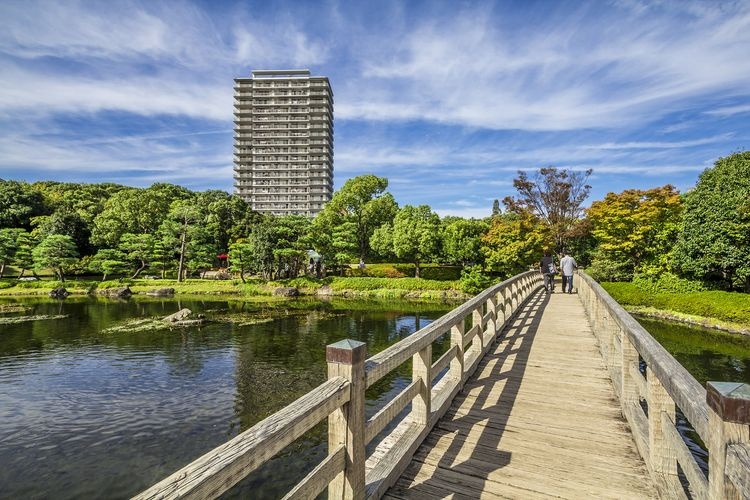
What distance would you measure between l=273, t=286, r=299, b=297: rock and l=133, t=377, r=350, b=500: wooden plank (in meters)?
31.5

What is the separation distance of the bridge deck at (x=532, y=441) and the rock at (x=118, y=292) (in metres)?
35.1

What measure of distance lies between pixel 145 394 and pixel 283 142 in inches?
3441

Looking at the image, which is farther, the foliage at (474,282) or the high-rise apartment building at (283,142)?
the high-rise apartment building at (283,142)

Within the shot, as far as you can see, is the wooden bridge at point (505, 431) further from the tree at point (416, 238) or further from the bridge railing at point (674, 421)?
the tree at point (416, 238)

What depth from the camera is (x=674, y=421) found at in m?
2.79

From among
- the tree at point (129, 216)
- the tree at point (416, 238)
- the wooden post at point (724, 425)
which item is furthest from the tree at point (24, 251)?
the wooden post at point (724, 425)

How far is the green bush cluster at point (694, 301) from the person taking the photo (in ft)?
58.3

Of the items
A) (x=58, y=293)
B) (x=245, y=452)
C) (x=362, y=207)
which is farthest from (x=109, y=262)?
(x=245, y=452)

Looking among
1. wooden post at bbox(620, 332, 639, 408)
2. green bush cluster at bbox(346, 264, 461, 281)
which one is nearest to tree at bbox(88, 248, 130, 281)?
green bush cluster at bbox(346, 264, 461, 281)

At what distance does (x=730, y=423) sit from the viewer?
66.4 inches

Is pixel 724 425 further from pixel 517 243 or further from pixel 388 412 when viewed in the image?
pixel 517 243

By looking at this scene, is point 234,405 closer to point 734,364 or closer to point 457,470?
point 457,470

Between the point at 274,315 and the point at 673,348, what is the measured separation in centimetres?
1965

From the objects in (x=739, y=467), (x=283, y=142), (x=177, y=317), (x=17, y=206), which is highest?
(x=283, y=142)
